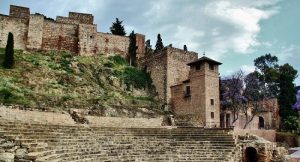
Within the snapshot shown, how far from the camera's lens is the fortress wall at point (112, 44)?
39781 millimetres

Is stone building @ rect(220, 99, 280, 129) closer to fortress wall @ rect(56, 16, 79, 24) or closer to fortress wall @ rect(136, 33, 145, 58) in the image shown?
fortress wall @ rect(136, 33, 145, 58)

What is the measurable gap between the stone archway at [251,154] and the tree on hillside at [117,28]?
25174 millimetres

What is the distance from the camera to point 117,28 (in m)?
46.4

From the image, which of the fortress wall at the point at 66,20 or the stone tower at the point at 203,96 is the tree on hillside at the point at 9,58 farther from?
the stone tower at the point at 203,96

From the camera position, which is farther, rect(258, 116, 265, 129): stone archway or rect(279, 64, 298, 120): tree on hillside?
rect(258, 116, 265, 129): stone archway

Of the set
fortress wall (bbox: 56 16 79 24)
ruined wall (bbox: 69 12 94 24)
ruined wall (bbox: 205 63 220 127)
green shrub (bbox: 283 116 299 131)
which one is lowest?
green shrub (bbox: 283 116 299 131)

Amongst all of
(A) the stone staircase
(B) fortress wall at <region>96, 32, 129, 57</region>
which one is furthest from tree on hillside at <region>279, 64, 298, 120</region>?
(B) fortress wall at <region>96, 32, 129, 57</region>

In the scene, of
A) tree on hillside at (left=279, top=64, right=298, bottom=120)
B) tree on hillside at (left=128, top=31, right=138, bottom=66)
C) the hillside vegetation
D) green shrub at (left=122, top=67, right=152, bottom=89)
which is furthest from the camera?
tree on hillside at (left=128, top=31, right=138, bottom=66)

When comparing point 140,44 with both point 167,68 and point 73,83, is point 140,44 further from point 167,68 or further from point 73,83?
point 73,83

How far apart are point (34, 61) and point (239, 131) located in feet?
62.7

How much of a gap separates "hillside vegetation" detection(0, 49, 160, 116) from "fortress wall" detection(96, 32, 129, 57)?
3.11 ft

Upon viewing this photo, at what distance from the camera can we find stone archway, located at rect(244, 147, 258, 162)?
25562mm

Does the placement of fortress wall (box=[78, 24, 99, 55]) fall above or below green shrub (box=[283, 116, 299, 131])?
above

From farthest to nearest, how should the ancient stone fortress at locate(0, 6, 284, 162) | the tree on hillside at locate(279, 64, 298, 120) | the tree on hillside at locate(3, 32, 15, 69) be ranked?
the tree on hillside at locate(279, 64, 298, 120) → the tree on hillside at locate(3, 32, 15, 69) → the ancient stone fortress at locate(0, 6, 284, 162)
